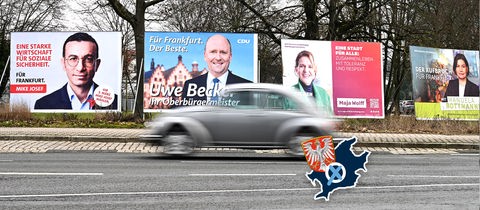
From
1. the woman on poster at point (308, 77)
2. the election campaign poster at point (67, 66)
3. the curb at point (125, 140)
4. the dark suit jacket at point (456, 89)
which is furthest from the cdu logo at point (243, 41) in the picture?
the dark suit jacket at point (456, 89)

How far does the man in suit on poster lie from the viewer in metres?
23.2

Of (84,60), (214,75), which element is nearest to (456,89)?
(214,75)

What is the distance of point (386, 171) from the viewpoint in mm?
10766

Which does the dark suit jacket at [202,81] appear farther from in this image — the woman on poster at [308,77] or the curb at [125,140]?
the curb at [125,140]

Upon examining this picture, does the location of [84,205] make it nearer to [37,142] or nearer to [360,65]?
[37,142]

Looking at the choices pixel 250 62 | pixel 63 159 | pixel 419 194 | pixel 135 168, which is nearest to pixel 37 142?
pixel 63 159

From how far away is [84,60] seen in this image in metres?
23.7

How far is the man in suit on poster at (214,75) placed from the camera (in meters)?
23.2

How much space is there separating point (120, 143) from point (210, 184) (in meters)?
8.64

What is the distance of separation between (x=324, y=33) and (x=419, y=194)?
75.9 feet

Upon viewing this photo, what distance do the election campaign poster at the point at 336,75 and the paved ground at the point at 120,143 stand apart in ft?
15.2

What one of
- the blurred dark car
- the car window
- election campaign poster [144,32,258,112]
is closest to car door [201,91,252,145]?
the blurred dark car

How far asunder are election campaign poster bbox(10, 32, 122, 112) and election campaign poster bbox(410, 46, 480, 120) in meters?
11.3

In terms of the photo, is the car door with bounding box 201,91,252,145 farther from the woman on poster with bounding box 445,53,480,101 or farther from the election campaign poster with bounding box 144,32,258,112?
the woman on poster with bounding box 445,53,480,101
